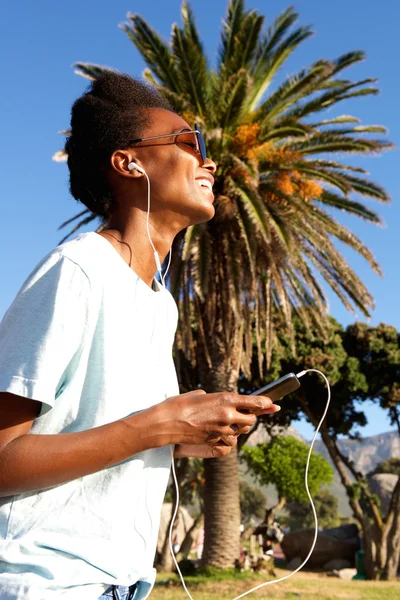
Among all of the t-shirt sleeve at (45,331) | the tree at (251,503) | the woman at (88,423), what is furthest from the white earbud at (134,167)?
the tree at (251,503)

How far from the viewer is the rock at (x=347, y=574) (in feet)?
75.7

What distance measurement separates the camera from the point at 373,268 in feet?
51.7

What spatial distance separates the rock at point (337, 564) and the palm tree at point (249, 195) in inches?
440

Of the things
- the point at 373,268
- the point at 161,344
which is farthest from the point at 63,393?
the point at 373,268

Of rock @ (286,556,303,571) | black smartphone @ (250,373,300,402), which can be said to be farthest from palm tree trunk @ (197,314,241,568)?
black smartphone @ (250,373,300,402)

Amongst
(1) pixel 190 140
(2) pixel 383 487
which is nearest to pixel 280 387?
(1) pixel 190 140

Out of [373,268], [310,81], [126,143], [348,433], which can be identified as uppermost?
→ [310,81]

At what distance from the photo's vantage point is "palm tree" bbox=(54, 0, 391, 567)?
1381cm

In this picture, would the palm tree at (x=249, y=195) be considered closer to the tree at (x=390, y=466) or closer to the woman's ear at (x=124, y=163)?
the woman's ear at (x=124, y=163)

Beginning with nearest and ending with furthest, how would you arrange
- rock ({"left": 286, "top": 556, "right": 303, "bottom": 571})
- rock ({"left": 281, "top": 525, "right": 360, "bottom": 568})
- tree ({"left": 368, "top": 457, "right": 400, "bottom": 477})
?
1. rock ({"left": 281, "top": 525, "right": 360, "bottom": 568})
2. rock ({"left": 286, "top": 556, "right": 303, "bottom": 571})
3. tree ({"left": 368, "top": 457, "right": 400, "bottom": 477})

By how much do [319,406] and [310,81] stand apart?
13.7 meters

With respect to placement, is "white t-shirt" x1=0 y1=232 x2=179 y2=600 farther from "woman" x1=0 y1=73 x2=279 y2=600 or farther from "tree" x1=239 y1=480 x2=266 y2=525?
"tree" x1=239 y1=480 x2=266 y2=525

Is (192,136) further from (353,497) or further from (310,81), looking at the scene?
(353,497)

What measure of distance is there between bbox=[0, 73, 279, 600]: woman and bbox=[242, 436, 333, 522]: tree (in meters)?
23.9
